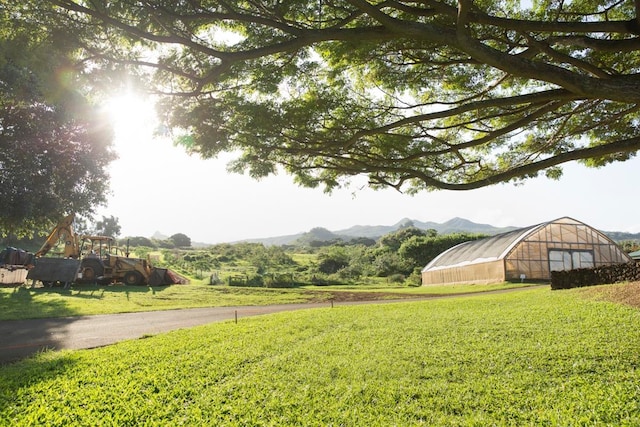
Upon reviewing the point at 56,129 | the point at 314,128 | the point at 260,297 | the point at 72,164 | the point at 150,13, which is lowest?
the point at 260,297

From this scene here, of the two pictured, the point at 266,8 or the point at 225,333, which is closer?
the point at 266,8

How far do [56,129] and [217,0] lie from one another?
18973mm

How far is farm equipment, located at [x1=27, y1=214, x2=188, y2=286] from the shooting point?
63.9 ft

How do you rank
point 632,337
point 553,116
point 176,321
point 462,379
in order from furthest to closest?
point 176,321, point 553,116, point 632,337, point 462,379

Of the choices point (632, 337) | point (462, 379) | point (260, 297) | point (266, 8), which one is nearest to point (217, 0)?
point (266, 8)

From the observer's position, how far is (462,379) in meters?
5.10

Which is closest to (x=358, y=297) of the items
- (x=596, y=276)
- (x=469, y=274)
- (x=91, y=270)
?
(x=596, y=276)

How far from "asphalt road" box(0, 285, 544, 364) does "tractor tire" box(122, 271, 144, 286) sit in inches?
472

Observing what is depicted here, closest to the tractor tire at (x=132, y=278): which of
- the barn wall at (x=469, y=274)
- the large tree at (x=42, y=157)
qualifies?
the large tree at (x=42, y=157)

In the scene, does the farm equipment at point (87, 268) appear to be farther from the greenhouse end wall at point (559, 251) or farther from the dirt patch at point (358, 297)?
the greenhouse end wall at point (559, 251)

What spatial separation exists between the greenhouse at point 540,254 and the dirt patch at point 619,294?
1574 centimetres

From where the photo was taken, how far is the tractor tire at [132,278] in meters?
23.6

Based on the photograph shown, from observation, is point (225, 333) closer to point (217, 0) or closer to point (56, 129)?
point (217, 0)

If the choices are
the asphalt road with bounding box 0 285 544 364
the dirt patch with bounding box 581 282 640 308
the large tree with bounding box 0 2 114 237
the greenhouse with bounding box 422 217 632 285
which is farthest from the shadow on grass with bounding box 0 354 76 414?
the greenhouse with bounding box 422 217 632 285
